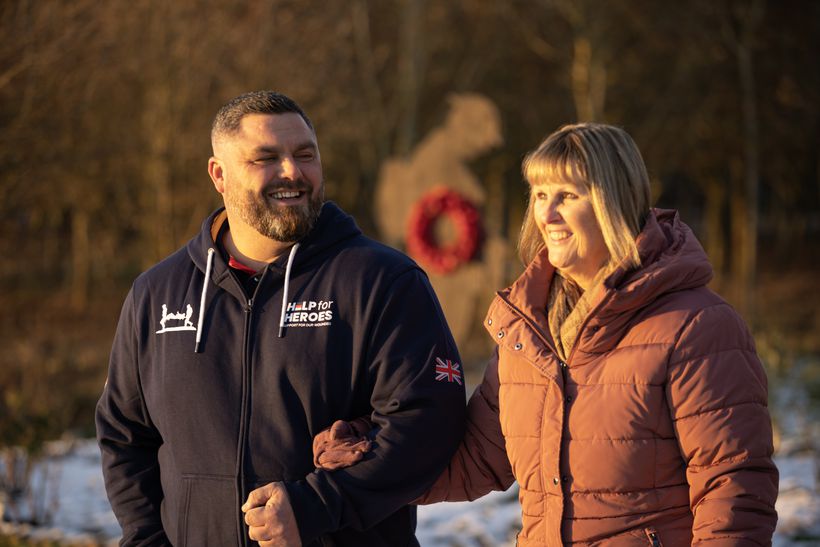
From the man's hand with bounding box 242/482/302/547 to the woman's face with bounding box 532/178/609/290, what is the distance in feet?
3.15

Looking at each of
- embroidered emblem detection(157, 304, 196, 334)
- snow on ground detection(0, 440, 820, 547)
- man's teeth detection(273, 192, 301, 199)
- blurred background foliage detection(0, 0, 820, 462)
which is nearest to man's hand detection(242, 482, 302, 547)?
embroidered emblem detection(157, 304, 196, 334)

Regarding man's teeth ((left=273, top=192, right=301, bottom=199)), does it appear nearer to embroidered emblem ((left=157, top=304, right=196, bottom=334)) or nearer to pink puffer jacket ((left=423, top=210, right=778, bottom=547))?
embroidered emblem ((left=157, top=304, right=196, bottom=334))

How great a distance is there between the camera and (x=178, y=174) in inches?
515

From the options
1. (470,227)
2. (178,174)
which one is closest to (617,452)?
(470,227)

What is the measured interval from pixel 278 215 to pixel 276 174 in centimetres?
12

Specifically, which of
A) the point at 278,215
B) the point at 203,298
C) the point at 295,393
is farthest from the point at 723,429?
the point at 203,298

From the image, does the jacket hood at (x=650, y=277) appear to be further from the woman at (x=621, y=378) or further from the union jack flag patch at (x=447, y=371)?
the union jack flag patch at (x=447, y=371)

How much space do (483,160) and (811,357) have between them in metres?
8.17

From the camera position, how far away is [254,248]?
2990 mm

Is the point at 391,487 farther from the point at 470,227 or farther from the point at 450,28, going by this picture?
the point at 450,28

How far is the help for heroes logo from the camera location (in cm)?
278

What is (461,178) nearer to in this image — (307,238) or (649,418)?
(307,238)

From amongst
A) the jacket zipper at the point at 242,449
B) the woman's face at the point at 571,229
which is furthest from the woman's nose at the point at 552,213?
the jacket zipper at the point at 242,449

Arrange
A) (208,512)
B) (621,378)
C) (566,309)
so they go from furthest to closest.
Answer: (208,512)
(566,309)
(621,378)
